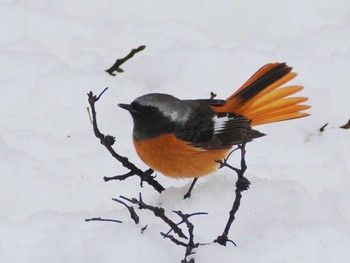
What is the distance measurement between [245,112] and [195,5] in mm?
2209

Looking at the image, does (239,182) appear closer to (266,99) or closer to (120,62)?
(266,99)

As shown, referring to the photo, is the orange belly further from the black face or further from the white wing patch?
the white wing patch

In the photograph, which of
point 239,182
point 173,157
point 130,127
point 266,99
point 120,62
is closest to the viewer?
point 239,182

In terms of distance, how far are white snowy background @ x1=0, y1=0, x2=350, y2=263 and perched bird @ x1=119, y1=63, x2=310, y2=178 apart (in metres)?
0.17

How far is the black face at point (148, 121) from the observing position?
4.38m

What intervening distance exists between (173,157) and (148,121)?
0.25m

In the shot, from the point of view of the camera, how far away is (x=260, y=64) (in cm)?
612

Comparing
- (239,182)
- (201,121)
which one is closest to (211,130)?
(201,121)

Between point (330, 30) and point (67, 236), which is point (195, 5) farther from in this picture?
point (67, 236)

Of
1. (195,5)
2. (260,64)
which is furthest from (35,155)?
(195,5)

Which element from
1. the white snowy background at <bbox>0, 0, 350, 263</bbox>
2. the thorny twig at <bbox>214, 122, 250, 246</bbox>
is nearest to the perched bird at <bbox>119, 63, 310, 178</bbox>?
the white snowy background at <bbox>0, 0, 350, 263</bbox>

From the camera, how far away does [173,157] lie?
4.37 meters

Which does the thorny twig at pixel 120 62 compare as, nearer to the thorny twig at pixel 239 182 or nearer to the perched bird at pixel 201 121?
Answer: the perched bird at pixel 201 121

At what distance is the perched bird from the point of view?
14.3 feet
